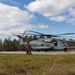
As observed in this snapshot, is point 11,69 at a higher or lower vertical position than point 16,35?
lower

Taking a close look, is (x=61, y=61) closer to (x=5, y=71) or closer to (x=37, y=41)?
(x=5, y=71)

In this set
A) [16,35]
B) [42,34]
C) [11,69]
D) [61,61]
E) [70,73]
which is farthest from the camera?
[16,35]

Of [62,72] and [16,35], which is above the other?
[16,35]

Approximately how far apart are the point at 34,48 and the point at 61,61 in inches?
1098

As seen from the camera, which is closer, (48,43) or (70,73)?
(70,73)

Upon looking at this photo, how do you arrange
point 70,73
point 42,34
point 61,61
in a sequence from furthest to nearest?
1. point 42,34
2. point 61,61
3. point 70,73

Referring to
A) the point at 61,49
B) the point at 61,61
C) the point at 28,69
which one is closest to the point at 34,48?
the point at 61,49

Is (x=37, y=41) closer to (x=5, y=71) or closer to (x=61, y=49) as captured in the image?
(x=61, y=49)

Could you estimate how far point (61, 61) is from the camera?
13.2 metres

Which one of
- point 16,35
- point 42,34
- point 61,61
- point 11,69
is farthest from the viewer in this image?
point 16,35

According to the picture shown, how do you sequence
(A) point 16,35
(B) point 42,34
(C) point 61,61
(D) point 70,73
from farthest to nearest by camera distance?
(A) point 16,35, (B) point 42,34, (C) point 61,61, (D) point 70,73

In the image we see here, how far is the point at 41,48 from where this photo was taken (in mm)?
40969

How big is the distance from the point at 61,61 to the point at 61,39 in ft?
90.9

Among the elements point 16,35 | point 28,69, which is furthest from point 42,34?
Answer: point 28,69
